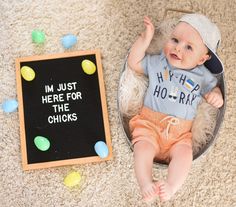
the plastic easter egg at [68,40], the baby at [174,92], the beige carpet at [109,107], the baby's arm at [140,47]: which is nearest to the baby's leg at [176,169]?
the baby at [174,92]

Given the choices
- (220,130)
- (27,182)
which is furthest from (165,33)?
(27,182)

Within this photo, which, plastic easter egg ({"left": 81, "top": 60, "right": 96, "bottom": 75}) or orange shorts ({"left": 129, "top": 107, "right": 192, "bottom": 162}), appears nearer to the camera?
orange shorts ({"left": 129, "top": 107, "right": 192, "bottom": 162})

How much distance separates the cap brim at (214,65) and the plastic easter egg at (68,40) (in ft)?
1.32

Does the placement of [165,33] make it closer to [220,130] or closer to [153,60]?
[153,60]

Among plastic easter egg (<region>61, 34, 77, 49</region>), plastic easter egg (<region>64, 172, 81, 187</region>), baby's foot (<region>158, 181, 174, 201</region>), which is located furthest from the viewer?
plastic easter egg (<region>61, 34, 77, 49</region>)

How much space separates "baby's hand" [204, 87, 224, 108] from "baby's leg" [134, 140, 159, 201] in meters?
0.20

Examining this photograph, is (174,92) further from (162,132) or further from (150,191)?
(150,191)

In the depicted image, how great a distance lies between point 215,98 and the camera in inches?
40.6

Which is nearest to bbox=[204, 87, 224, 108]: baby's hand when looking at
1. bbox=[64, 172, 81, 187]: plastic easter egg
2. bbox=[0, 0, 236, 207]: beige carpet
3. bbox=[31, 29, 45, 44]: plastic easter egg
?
bbox=[0, 0, 236, 207]: beige carpet

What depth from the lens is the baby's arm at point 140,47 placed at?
1033 mm

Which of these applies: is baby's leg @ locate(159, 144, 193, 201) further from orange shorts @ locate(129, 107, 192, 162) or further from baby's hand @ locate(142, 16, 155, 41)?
baby's hand @ locate(142, 16, 155, 41)

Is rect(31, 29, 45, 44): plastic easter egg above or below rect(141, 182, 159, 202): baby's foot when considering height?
above

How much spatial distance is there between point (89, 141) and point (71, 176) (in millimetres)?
110

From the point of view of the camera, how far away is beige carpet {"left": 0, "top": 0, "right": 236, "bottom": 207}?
1.09m
